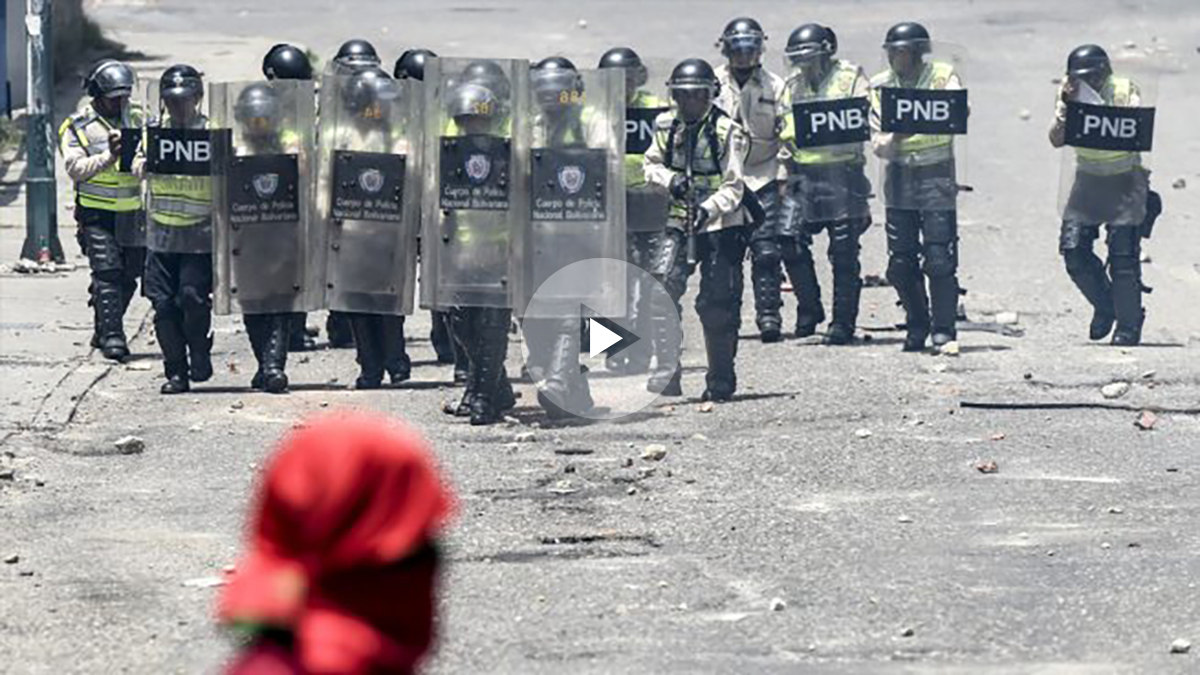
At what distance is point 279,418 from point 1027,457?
3.68m

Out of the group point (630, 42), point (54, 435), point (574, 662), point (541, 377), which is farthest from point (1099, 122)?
point (630, 42)

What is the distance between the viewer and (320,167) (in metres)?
13.9

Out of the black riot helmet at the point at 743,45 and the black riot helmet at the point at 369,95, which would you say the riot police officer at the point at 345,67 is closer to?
the black riot helmet at the point at 369,95

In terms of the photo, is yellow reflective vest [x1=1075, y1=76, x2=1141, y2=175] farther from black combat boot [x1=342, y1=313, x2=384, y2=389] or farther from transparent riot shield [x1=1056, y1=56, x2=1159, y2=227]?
black combat boot [x1=342, y1=313, x2=384, y2=389]

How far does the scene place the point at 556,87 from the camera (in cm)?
1329

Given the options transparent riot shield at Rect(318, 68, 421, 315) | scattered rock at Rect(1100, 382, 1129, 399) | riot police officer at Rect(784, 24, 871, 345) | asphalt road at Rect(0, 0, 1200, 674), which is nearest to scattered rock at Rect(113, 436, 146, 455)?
asphalt road at Rect(0, 0, 1200, 674)

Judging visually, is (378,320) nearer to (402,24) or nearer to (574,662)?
(574,662)

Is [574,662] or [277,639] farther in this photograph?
[574,662]

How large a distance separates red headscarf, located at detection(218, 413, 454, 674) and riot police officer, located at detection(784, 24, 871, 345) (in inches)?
509

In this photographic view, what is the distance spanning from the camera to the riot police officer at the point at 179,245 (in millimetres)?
14109

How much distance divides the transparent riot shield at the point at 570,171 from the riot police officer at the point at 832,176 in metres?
2.66

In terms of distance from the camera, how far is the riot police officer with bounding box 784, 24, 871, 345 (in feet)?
52.0

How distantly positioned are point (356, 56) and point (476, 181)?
7.65 feet
